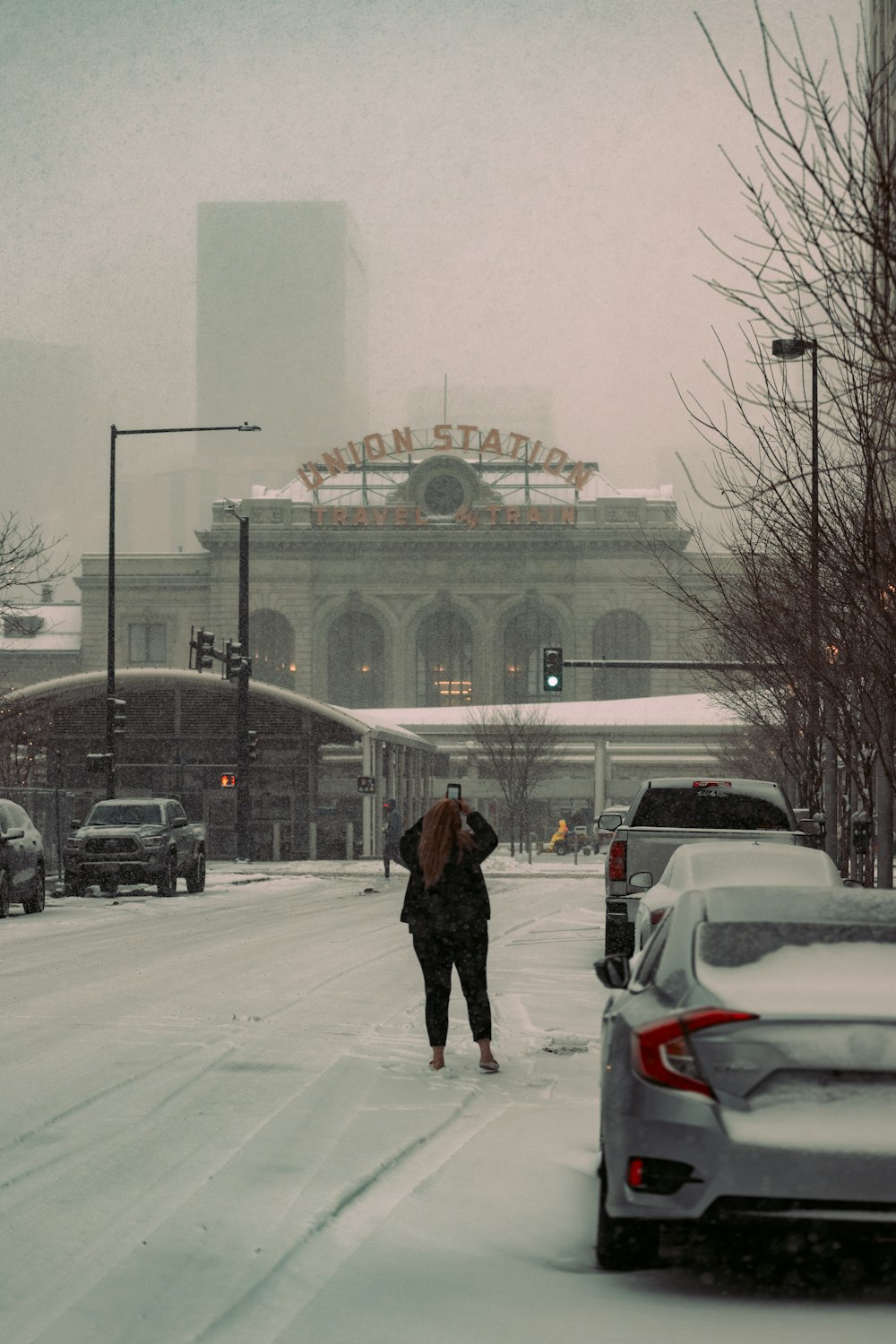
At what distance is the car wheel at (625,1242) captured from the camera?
6523mm

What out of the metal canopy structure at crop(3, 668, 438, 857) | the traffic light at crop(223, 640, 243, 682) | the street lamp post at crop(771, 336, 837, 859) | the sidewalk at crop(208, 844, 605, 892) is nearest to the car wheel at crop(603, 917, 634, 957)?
the street lamp post at crop(771, 336, 837, 859)

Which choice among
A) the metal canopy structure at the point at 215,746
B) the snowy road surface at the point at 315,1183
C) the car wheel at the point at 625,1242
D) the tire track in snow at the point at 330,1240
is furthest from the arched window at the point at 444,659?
the car wheel at the point at 625,1242

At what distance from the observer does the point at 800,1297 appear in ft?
21.0

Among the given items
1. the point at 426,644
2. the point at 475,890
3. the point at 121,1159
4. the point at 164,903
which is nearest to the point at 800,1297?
the point at 121,1159

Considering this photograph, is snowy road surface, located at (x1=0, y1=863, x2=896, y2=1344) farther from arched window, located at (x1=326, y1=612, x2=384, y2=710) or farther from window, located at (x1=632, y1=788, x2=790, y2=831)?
arched window, located at (x1=326, y1=612, x2=384, y2=710)

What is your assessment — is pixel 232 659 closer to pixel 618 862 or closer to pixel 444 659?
pixel 618 862

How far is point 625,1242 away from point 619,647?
4250 inches

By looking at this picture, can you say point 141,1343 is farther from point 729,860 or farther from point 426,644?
point 426,644

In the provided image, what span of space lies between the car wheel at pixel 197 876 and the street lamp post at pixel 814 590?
42.3 ft

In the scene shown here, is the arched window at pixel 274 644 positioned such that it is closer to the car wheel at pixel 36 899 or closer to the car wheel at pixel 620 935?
the car wheel at pixel 36 899

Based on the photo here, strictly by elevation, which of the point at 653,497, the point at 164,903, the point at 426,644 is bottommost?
the point at 164,903

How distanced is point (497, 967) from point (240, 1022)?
5.93 metres

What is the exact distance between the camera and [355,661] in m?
115

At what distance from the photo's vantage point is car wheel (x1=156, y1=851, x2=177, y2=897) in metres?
37.1
